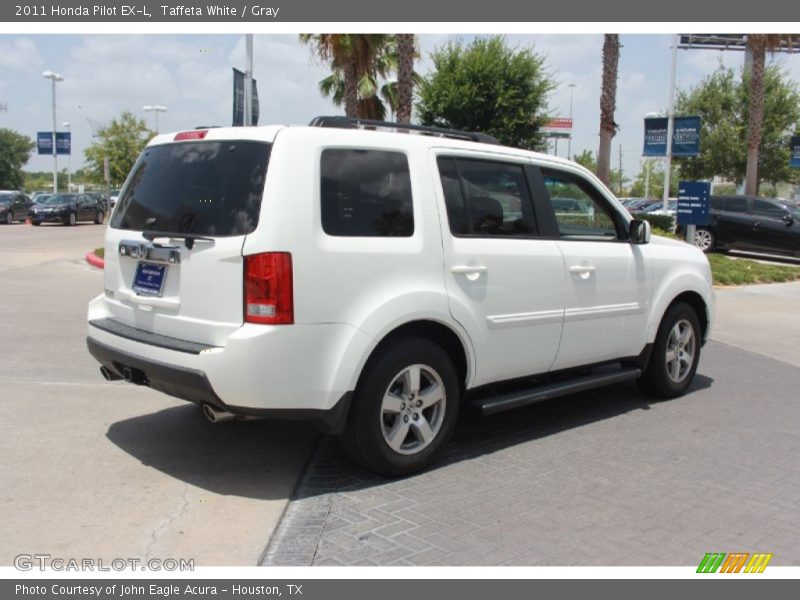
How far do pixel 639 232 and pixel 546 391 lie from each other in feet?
5.03

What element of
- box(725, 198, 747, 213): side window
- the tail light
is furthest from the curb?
box(725, 198, 747, 213): side window

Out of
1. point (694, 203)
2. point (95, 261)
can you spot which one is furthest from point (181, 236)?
point (694, 203)

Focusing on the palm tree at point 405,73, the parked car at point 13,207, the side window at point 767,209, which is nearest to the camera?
the palm tree at point 405,73

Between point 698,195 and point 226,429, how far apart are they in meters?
12.7

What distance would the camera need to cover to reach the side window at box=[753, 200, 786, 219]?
63.4 feet

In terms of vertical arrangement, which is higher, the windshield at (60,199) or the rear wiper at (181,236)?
the rear wiper at (181,236)

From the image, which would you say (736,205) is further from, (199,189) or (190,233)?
(190,233)

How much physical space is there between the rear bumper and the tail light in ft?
1.49

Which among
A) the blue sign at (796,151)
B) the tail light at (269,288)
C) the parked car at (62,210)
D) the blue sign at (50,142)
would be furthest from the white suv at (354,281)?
the blue sign at (50,142)

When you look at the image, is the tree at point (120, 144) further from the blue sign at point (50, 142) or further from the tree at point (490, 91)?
the tree at point (490, 91)

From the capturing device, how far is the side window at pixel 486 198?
4.77 meters

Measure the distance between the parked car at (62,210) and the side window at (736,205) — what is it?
1038 inches

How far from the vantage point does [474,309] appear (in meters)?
4.75

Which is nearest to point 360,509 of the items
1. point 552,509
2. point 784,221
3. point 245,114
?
point 552,509
